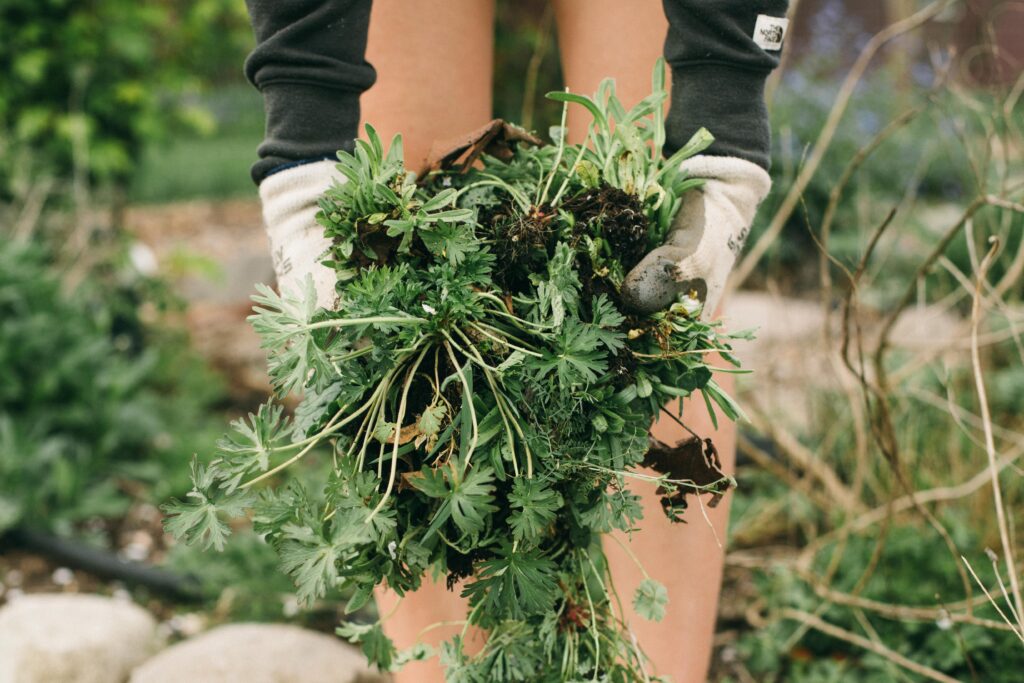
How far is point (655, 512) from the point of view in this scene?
1.36 meters

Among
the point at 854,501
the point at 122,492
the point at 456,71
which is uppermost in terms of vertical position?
the point at 456,71

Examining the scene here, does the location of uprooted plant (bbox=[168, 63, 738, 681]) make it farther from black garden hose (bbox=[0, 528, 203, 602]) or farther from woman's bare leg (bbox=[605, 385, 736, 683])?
black garden hose (bbox=[0, 528, 203, 602])

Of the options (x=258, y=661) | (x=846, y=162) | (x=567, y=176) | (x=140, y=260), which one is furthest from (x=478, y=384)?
(x=846, y=162)

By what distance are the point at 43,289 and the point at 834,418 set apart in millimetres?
2425

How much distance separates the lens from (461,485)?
0.94m

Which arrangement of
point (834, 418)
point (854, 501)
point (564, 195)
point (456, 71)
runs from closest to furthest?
point (564, 195) < point (456, 71) < point (854, 501) < point (834, 418)

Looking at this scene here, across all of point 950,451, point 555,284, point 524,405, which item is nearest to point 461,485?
point 524,405

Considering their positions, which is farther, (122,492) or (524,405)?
(122,492)

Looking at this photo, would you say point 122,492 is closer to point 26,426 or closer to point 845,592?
point 26,426

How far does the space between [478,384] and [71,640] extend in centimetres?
135

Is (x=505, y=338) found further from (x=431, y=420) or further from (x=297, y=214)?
(x=297, y=214)

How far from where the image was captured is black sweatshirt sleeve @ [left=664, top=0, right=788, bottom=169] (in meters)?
1.16

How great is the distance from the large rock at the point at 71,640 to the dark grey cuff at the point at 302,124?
48.1 inches

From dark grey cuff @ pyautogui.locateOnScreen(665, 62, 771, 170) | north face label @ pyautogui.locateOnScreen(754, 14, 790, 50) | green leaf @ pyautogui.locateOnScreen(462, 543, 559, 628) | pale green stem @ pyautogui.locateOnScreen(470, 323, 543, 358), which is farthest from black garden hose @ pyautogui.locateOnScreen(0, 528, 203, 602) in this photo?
north face label @ pyautogui.locateOnScreen(754, 14, 790, 50)
